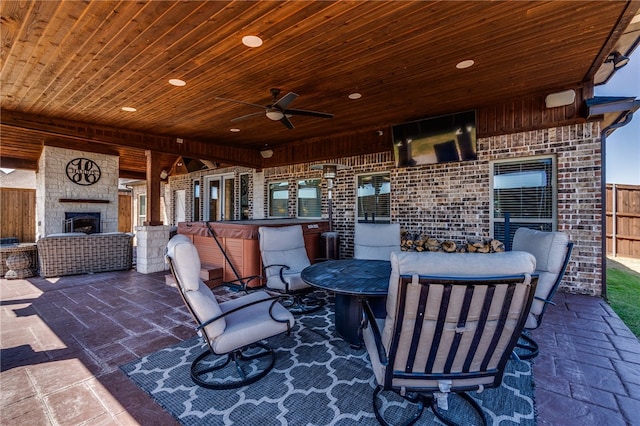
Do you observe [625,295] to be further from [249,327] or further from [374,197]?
Answer: [249,327]

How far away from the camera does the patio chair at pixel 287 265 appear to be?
3.49 metres

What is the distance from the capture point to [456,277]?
1280 millimetres

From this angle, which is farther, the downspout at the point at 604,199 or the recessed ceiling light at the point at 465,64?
the downspout at the point at 604,199

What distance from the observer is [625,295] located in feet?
13.3

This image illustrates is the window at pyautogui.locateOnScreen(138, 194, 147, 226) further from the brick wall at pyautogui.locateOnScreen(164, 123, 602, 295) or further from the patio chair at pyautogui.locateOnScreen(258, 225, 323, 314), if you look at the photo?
the patio chair at pyautogui.locateOnScreen(258, 225, 323, 314)

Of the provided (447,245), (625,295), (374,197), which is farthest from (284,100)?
Result: (625,295)

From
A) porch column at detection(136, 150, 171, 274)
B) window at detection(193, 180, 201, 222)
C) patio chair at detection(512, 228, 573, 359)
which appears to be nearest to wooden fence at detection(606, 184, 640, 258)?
patio chair at detection(512, 228, 573, 359)

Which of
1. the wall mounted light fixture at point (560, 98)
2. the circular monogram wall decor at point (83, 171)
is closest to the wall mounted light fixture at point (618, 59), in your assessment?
the wall mounted light fixture at point (560, 98)

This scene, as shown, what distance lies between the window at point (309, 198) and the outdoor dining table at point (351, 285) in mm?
4005

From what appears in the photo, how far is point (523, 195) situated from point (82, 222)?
945 centimetres

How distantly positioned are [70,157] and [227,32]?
6649 mm

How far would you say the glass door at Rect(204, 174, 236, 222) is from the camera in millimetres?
9109

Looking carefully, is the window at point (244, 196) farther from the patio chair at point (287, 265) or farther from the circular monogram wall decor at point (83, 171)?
the patio chair at point (287, 265)

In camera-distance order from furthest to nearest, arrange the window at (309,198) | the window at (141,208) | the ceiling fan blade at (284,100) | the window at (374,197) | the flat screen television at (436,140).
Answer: the window at (141,208)
the window at (309,198)
the window at (374,197)
the flat screen television at (436,140)
the ceiling fan blade at (284,100)
